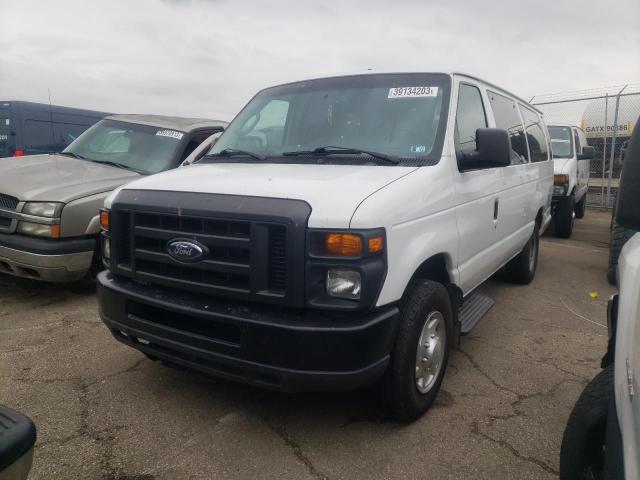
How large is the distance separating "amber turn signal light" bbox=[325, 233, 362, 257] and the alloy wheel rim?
76 centimetres

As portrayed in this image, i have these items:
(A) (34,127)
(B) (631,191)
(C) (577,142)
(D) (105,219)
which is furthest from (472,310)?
(A) (34,127)

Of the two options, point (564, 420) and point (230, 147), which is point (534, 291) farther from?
point (230, 147)

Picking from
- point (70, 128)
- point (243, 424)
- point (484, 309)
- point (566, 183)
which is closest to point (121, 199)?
point (243, 424)

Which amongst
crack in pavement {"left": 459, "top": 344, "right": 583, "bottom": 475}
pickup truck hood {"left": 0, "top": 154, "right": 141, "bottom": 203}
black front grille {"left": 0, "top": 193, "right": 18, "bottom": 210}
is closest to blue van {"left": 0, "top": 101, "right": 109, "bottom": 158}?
pickup truck hood {"left": 0, "top": 154, "right": 141, "bottom": 203}

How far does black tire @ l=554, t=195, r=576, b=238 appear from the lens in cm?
901

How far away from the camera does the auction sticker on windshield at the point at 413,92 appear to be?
3.32 meters

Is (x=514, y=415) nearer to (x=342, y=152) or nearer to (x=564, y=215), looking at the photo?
(x=342, y=152)

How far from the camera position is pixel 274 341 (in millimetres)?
2355

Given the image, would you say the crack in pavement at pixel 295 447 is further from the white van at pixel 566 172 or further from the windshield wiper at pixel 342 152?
the white van at pixel 566 172

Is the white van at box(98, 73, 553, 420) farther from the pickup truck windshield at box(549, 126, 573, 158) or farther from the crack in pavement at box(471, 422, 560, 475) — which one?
the pickup truck windshield at box(549, 126, 573, 158)

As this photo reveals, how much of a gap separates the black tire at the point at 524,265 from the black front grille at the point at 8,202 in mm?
5068

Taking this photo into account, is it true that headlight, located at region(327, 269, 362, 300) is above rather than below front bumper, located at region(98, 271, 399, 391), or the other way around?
above

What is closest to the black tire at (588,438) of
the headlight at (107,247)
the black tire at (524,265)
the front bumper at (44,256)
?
the headlight at (107,247)

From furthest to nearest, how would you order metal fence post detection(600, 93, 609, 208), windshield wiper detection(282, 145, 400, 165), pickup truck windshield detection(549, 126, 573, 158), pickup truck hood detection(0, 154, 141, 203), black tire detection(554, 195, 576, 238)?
metal fence post detection(600, 93, 609, 208) < pickup truck windshield detection(549, 126, 573, 158) < black tire detection(554, 195, 576, 238) < pickup truck hood detection(0, 154, 141, 203) < windshield wiper detection(282, 145, 400, 165)
